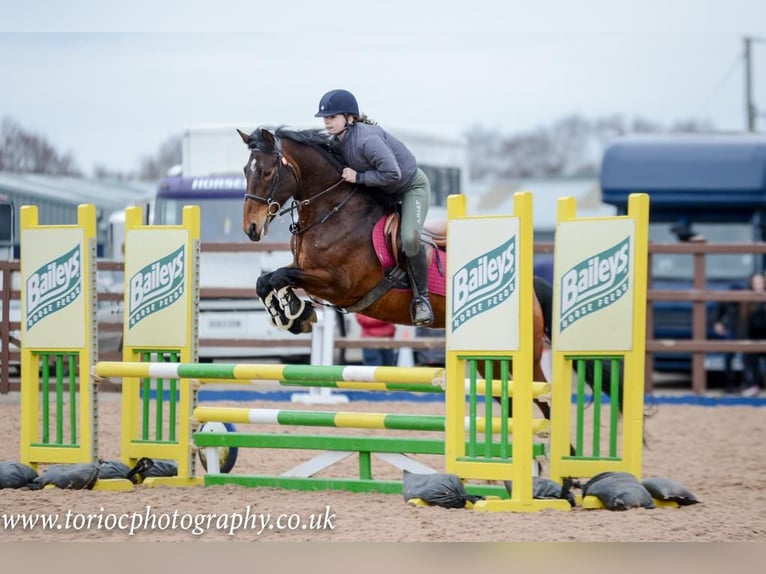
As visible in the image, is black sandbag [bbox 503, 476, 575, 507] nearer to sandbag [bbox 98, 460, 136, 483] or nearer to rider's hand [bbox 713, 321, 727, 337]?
sandbag [bbox 98, 460, 136, 483]

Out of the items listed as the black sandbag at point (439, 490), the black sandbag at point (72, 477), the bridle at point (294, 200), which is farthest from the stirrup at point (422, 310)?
the black sandbag at point (72, 477)

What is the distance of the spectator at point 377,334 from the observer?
1154 centimetres

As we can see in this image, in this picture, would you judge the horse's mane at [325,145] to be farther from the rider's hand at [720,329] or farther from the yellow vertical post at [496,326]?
the rider's hand at [720,329]

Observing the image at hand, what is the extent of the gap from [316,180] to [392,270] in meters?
0.66

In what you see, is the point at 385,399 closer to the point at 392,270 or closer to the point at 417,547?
the point at 392,270

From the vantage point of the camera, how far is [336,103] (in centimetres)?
598

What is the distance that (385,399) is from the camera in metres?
10.9

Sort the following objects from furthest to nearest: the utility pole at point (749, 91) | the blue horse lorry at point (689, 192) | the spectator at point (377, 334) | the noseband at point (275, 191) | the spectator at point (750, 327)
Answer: the utility pole at point (749, 91) → the blue horse lorry at point (689, 192) → the spectator at point (750, 327) → the spectator at point (377, 334) → the noseband at point (275, 191)

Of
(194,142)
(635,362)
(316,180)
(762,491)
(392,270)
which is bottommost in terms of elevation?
(762,491)

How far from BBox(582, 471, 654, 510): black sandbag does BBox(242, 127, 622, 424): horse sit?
1.43 m

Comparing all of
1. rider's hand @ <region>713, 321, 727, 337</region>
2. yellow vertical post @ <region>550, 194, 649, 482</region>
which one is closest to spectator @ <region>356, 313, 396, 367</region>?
rider's hand @ <region>713, 321, 727, 337</region>

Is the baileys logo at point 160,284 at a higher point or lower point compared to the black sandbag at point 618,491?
higher

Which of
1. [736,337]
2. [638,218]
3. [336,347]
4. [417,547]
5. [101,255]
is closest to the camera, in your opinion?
[417,547]

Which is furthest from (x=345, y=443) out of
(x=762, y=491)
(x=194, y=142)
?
(x=194, y=142)
